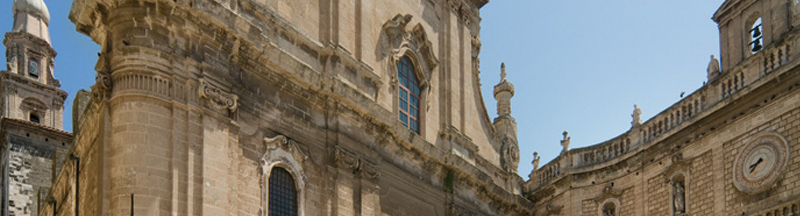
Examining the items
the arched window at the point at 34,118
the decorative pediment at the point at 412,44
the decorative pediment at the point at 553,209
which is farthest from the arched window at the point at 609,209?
the arched window at the point at 34,118

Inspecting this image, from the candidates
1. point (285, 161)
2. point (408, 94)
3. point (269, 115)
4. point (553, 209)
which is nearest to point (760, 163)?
point (553, 209)

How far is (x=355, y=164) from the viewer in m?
21.1

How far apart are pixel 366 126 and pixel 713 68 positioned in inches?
325

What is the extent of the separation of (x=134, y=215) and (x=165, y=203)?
1.83ft

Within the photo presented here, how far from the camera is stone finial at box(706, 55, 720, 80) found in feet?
79.3

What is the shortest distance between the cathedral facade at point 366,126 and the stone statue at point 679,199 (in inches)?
1.0

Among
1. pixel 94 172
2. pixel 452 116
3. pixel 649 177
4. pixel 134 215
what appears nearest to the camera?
pixel 134 215

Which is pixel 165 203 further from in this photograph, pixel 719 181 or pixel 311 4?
pixel 719 181

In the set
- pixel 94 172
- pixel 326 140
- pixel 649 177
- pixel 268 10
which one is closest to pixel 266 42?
pixel 268 10

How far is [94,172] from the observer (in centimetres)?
1769

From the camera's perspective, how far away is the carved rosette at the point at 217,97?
1783 centimetres

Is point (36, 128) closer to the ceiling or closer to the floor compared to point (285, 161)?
closer to the ceiling

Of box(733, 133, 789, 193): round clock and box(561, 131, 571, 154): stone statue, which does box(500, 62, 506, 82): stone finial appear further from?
box(733, 133, 789, 193): round clock

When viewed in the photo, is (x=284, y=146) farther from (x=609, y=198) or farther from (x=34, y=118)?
(x=34, y=118)
